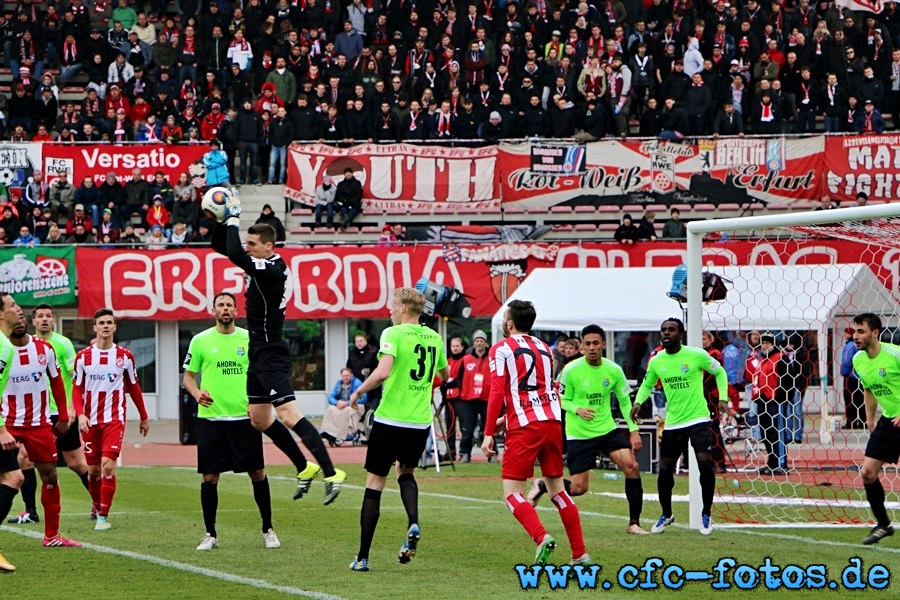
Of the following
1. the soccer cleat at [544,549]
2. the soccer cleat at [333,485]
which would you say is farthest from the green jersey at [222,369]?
the soccer cleat at [544,549]

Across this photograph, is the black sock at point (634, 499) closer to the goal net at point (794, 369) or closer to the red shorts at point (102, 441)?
the goal net at point (794, 369)

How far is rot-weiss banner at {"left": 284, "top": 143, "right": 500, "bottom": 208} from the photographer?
3116 centimetres

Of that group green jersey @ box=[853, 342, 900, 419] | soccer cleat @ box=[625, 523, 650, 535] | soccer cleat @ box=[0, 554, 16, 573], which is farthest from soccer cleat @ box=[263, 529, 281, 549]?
green jersey @ box=[853, 342, 900, 419]

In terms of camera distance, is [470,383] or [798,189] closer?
[470,383]

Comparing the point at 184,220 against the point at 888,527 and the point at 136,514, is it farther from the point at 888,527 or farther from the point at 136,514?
the point at 888,527

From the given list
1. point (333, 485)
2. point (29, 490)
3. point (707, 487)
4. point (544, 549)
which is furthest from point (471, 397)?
point (544, 549)

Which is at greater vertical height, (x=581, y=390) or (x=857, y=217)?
(x=857, y=217)

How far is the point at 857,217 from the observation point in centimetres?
1298

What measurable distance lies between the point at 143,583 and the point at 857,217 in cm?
698

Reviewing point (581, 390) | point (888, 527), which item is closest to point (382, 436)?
point (581, 390)

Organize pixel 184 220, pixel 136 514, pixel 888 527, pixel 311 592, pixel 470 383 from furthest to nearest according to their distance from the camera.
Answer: pixel 184 220 → pixel 470 383 → pixel 136 514 → pixel 888 527 → pixel 311 592

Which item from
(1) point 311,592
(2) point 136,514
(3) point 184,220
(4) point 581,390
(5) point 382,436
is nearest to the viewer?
(1) point 311,592

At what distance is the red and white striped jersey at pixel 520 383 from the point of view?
10.6 metres

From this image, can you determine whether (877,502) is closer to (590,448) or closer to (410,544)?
(590,448)
